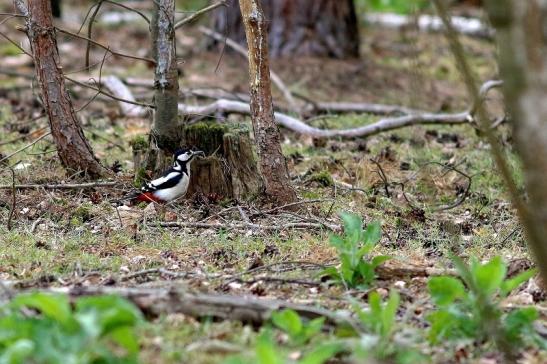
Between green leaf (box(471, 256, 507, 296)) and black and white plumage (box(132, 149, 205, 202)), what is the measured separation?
3.08 m

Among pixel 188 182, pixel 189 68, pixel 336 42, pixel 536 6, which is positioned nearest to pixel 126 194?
pixel 188 182

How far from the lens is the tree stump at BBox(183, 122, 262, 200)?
7.08m

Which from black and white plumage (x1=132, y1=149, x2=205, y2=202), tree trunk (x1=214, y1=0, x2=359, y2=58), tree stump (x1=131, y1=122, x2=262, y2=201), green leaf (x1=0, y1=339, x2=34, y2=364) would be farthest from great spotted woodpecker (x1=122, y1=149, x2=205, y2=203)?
tree trunk (x1=214, y1=0, x2=359, y2=58)

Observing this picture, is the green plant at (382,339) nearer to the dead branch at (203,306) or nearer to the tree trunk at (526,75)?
the dead branch at (203,306)

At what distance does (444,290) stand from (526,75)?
4.33ft

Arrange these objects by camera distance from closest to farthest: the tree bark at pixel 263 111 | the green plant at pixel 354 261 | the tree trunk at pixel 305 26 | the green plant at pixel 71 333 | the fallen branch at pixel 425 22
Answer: the green plant at pixel 71 333 < the green plant at pixel 354 261 < the tree bark at pixel 263 111 < the tree trunk at pixel 305 26 < the fallen branch at pixel 425 22

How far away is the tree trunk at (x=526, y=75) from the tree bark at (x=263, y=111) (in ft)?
10.6

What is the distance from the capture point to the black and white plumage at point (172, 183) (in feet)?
22.3

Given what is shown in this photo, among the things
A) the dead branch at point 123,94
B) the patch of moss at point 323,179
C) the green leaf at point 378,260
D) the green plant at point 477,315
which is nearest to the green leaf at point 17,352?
the green plant at point 477,315

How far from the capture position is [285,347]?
4047 millimetres

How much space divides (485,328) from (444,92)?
8624 millimetres

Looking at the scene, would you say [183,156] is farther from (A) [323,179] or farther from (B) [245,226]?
(A) [323,179]

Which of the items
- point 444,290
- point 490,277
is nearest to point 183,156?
point 444,290

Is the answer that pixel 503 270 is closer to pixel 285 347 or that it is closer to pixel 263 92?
pixel 285 347
